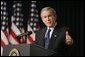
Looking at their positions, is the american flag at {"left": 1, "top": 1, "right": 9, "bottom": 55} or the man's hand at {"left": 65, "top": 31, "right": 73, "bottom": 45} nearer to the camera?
the man's hand at {"left": 65, "top": 31, "right": 73, "bottom": 45}

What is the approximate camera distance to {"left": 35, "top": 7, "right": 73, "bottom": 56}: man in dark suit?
2186mm

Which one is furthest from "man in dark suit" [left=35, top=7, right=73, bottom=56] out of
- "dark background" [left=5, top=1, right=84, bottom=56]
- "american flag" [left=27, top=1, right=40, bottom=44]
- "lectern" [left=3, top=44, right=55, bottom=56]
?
"dark background" [left=5, top=1, right=84, bottom=56]

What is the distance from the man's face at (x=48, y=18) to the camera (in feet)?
7.29

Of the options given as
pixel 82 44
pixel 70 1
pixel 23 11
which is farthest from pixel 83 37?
pixel 23 11

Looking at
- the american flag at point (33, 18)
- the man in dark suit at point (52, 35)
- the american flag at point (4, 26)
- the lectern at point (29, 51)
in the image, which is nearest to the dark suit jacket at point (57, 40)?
the man in dark suit at point (52, 35)

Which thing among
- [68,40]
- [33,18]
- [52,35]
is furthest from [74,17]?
[68,40]

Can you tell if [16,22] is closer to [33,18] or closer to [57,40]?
[33,18]

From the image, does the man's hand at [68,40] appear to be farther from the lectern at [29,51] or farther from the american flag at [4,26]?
the american flag at [4,26]

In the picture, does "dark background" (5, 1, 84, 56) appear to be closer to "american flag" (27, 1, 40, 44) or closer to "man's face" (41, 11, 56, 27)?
"american flag" (27, 1, 40, 44)

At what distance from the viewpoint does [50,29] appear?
2307 millimetres

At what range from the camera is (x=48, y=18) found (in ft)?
7.30

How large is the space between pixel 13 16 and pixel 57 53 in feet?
11.5

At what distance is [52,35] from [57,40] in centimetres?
6

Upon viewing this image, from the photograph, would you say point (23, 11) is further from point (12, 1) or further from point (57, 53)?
point (57, 53)
